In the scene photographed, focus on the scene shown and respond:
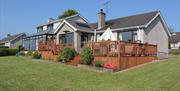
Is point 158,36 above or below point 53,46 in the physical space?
above

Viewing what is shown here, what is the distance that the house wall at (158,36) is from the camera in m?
31.0

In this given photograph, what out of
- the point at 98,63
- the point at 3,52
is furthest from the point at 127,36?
the point at 3,52

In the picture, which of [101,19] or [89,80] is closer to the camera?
[89,80]

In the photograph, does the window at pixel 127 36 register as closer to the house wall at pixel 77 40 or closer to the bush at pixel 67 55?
the house wall at pixel 77 40

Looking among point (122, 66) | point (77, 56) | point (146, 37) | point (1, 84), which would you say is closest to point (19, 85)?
point (1, 84)

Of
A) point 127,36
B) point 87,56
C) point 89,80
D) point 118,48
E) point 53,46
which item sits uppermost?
point 127,36

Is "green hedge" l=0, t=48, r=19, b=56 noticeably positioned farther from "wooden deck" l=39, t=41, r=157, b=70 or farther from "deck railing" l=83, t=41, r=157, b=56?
"deck railing" l=83, t=41, r=157, b=56

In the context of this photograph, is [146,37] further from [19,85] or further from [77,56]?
[19,85]

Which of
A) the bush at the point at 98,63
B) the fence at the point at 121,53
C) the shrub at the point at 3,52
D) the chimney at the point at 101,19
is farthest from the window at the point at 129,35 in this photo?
the shrub at the point at 3,52

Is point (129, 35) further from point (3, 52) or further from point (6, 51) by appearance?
point (6, 51)

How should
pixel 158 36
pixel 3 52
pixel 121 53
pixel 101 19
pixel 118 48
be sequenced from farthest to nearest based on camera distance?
pixel 3 52 → pixel 101 19 → pixel 158 36 → pixel 121 53 → pixel 118 48

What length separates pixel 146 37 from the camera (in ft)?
99.8

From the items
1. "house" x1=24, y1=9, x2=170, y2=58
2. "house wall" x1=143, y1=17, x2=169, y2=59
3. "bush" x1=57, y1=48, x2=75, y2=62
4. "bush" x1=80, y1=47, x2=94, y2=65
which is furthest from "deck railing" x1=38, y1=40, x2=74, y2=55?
"house wall" x1=143, y1=17, x2=169, y2=59

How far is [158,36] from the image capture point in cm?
3309
